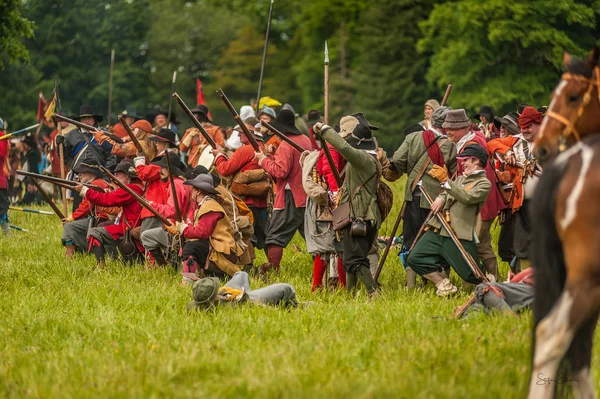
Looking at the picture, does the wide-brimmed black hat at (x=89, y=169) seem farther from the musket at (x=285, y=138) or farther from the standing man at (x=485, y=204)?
the standing man at (x=485, y=204)

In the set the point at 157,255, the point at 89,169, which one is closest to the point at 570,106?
the point at 157,255

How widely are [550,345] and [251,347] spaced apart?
9.25 ft

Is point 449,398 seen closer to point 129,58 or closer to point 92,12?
point 92,12

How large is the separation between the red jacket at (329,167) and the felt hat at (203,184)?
1180mm

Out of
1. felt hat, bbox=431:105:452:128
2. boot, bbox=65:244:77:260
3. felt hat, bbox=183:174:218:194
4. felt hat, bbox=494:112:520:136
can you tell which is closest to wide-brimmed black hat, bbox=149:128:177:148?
boot, bbox=65:244:77:260

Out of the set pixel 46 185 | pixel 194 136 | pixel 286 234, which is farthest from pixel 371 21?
pixel 286 234

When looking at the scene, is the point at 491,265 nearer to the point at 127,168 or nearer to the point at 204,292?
the point at 204,292

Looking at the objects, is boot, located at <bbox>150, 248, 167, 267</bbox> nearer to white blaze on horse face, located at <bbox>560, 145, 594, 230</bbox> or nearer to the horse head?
the horse head

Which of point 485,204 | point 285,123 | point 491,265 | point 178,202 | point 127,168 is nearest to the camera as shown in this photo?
point 491,265

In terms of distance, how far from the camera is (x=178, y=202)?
13.6 metres

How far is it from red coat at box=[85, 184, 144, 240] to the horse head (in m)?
8.06

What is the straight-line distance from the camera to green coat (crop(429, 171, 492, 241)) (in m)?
10.9

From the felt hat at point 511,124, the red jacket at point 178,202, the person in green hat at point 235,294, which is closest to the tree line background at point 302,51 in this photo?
the red jacket at point 178,202

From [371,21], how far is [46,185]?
3601cm
